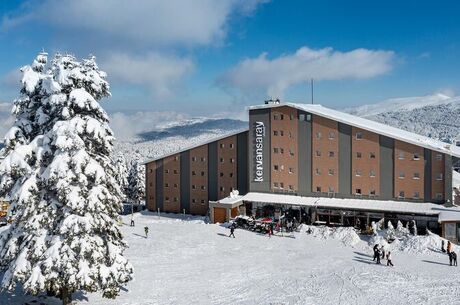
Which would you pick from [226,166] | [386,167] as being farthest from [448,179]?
[226,166]

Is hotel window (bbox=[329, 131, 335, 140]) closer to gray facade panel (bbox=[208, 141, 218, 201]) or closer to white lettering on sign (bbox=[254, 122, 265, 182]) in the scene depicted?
white lettering on sign (bbox=[254, 122, 265, 182])

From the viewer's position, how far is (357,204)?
42594 millimetres

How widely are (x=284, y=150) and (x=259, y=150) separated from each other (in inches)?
109

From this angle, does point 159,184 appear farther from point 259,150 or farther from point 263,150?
point 263,150

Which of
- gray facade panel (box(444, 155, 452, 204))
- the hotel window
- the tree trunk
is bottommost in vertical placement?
the tree trunk

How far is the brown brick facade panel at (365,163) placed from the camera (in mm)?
44000

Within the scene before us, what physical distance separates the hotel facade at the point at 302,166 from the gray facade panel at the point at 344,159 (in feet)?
0.32

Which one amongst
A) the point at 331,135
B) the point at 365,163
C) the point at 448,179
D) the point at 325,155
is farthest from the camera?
the point at 325,155

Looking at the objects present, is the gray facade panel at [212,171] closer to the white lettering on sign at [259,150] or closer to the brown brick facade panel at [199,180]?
the brown brick facade panel at [199,180]

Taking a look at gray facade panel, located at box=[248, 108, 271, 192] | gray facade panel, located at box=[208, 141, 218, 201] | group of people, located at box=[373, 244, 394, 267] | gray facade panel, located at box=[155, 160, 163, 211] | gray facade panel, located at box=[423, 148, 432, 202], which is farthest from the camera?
gray facade panel, located at box=[155, 160, 163, 211]

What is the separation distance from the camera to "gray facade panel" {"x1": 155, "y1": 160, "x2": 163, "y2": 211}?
2206 inches

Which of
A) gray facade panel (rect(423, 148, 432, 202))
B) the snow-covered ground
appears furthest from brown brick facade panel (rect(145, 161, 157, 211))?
gray facade panel (rect(423, 148, 432, 202))

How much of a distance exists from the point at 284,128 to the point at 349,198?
10.1 metres

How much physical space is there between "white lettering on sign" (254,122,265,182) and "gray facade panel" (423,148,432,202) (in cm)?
1652
